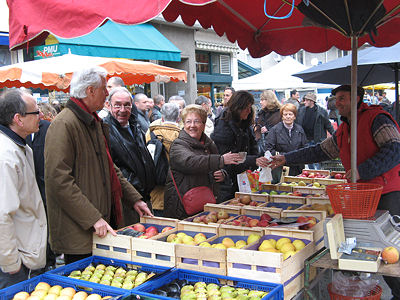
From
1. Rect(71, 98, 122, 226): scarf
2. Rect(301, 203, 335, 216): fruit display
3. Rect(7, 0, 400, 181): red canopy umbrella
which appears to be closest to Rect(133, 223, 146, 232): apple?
Rect(71, 98, 122, 226): scarf

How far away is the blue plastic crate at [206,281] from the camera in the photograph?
2402 mm

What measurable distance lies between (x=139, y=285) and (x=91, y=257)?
2.45 ft

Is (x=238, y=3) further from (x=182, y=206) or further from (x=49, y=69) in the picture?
(x=49, y=69)

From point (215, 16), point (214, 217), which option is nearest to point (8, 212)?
point (214, 217)

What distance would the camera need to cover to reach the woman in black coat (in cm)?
763

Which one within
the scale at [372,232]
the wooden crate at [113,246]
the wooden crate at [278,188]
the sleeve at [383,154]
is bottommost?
the wooden crate at [113,246]

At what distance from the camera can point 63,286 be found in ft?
8.88

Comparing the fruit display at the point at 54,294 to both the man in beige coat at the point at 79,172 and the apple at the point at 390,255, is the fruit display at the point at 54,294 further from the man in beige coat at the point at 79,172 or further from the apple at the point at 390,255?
the apple at the point at 390,255

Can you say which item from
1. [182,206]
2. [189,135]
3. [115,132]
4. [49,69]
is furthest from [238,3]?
[49,69]

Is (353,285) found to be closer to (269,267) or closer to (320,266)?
(320,266)

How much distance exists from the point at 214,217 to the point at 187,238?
1.99 feet

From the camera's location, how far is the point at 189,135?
4.28 m

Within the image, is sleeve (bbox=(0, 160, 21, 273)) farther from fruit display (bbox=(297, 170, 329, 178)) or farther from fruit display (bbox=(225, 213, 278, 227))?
fruit display (bbox=(297, 170, 329, 178))

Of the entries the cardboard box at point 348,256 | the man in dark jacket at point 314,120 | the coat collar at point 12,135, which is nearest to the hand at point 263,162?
the cardboard box at point 348,256
